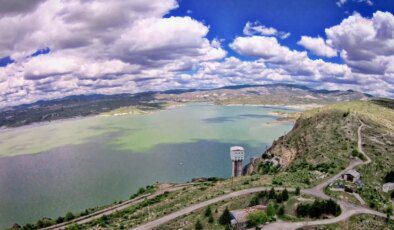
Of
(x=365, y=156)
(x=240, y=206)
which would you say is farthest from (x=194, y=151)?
(x=240, y=206)

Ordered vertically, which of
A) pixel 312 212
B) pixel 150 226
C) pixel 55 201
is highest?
pixel 312 212

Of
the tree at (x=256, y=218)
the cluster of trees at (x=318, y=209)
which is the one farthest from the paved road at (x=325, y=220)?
the cluster of trees at (x=318, y=209)

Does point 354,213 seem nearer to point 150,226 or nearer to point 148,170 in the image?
point 150,226

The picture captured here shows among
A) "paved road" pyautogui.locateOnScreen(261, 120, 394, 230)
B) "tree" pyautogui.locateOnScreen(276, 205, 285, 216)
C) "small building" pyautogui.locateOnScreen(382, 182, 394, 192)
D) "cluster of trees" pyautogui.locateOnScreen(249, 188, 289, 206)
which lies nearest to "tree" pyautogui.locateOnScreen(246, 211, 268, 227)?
"paved road" pyautogui.locateOnScreen(261, 120, 394, 230)

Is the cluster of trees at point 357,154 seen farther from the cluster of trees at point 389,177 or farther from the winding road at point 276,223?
the cluster of trees at point 389,177

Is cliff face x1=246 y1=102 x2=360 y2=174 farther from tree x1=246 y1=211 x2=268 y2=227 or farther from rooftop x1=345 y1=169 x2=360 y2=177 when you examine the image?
tree x1=246 y1=211 x2=268 y2=227

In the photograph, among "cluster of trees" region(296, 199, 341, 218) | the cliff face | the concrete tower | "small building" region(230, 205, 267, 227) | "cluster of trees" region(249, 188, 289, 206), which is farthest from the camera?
the concrete tower

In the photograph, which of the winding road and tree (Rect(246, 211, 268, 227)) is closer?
tree (Rect(246, 211, 268, 227))

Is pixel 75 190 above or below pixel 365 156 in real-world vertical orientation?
below
